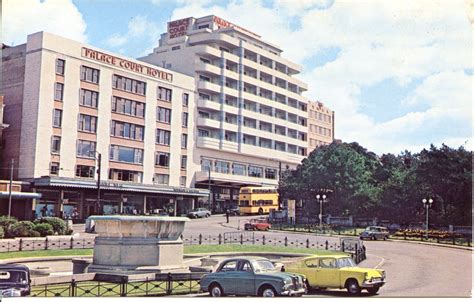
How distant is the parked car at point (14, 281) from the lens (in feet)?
56.7

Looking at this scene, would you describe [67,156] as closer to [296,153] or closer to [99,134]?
[99,134]

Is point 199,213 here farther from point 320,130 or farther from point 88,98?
point 320,130

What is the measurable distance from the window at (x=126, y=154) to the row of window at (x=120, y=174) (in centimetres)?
111

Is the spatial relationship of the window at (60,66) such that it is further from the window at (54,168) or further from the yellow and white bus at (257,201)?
the yellow and white bus at (257,201)

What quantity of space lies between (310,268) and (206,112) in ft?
174

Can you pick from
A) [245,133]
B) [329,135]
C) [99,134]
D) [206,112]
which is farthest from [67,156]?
[329,135]

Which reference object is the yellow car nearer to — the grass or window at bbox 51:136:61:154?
the grass

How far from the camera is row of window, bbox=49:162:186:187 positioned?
51.3 metres

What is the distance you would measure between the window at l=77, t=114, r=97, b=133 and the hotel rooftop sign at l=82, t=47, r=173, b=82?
5.02m

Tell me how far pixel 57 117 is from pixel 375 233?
27.3 metres

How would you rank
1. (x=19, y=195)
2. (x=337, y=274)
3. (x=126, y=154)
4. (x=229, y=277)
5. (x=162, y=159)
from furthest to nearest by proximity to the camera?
1. (x=162, y=159)
2. (x=126, y=154)
3. (x=19, y=195)
4. (x=337, y=274)
5. (x=229, y=277)

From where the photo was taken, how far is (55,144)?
50.4 meters

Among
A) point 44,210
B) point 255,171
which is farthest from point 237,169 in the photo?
point 44,210

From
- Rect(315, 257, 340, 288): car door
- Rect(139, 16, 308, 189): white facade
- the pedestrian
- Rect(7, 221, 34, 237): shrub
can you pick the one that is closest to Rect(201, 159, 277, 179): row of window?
Rect(139, 16, 308, 189): white facade
